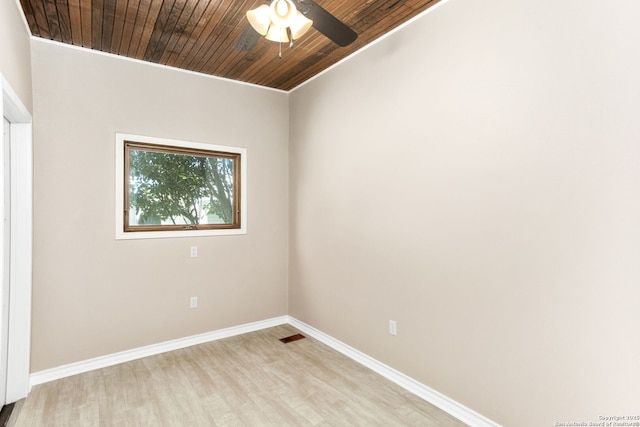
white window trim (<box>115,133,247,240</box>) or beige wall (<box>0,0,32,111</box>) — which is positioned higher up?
beige wall (<box>0,0,32,111</box>)

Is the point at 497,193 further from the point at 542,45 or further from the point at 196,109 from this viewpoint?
the point at 196,109

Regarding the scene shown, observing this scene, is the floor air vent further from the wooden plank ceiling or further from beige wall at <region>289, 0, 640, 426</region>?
the wooden plank ceiling

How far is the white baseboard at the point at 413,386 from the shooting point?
2143mm

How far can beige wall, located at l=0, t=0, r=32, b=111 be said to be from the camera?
6.19 feet

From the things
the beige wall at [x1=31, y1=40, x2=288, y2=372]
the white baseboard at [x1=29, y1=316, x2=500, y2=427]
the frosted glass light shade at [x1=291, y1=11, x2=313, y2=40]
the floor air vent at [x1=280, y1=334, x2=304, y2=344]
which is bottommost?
the floor air vent at [x1=280, y1=334, x2=304, y2=344]

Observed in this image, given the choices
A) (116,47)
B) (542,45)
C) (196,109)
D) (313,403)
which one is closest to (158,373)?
(313,403)

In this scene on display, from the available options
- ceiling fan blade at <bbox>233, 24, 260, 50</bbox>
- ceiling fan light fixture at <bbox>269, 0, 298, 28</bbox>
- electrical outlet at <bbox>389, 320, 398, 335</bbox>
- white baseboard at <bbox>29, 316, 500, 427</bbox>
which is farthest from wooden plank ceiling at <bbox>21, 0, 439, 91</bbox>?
white baseboard at <bbox>29, 316, 500, 427</bbox>

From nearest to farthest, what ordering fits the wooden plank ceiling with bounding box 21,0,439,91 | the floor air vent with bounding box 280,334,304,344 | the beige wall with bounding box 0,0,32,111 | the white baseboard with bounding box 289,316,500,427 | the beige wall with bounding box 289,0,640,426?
1. the beige wall with bounding box 289,0,640,426
2. the beige wall with bounding box 0,0,32,111
3. the white baseboard with bounding box 289,316,500,427
4. the wooden plank ceiling with bounding box 21,0,439,91
5. the floor air vent with bounding box 280,334,304,344

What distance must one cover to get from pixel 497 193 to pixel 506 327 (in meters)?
0.81

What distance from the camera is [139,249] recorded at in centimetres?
316

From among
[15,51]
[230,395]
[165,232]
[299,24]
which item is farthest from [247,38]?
[230,395]

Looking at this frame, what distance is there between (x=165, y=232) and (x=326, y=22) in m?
2.50

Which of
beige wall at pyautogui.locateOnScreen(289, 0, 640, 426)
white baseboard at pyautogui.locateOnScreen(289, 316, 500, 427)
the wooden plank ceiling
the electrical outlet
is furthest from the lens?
the electrical outlet

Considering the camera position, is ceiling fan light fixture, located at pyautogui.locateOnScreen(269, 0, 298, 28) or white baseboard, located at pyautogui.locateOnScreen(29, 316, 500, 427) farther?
white baseboard, located at pyautogui.locateOnScreen(29, 316, 500, 427)
